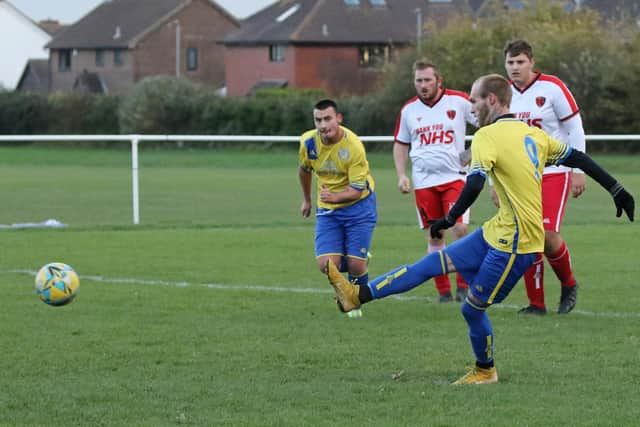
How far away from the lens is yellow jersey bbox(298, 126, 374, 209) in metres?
9.97

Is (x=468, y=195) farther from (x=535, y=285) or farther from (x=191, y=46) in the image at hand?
(x=191, y=46)

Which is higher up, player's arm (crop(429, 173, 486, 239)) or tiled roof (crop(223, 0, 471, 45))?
tiled roof (crop(223, 0, 471, 45))

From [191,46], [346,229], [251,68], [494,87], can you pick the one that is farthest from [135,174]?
[191,46]

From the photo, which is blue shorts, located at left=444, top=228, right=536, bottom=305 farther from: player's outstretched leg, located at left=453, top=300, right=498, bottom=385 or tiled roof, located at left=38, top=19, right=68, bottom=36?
tiled roof, located at left=38, top=19, right=68, bottom=36

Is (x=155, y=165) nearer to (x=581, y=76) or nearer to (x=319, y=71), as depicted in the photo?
(x=581, y=76)

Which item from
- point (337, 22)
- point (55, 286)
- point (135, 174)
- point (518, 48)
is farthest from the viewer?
point (337, 22)

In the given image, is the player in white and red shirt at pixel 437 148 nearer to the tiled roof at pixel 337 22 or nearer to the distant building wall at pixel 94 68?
the tiled roof at pixel 337 22

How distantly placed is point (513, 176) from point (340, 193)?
3104 millimetres

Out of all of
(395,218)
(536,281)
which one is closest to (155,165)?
(395,218)

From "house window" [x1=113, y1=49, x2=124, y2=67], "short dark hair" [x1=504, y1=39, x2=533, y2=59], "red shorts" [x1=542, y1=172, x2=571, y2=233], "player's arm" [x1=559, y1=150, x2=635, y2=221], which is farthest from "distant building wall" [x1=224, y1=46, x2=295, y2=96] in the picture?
"player's arm" [x1=559, y1=150, x2=635, y2=221]

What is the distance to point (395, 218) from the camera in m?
20.1

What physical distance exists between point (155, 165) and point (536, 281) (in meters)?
29.7

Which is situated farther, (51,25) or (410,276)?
(51,25)

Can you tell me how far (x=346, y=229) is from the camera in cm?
1023
